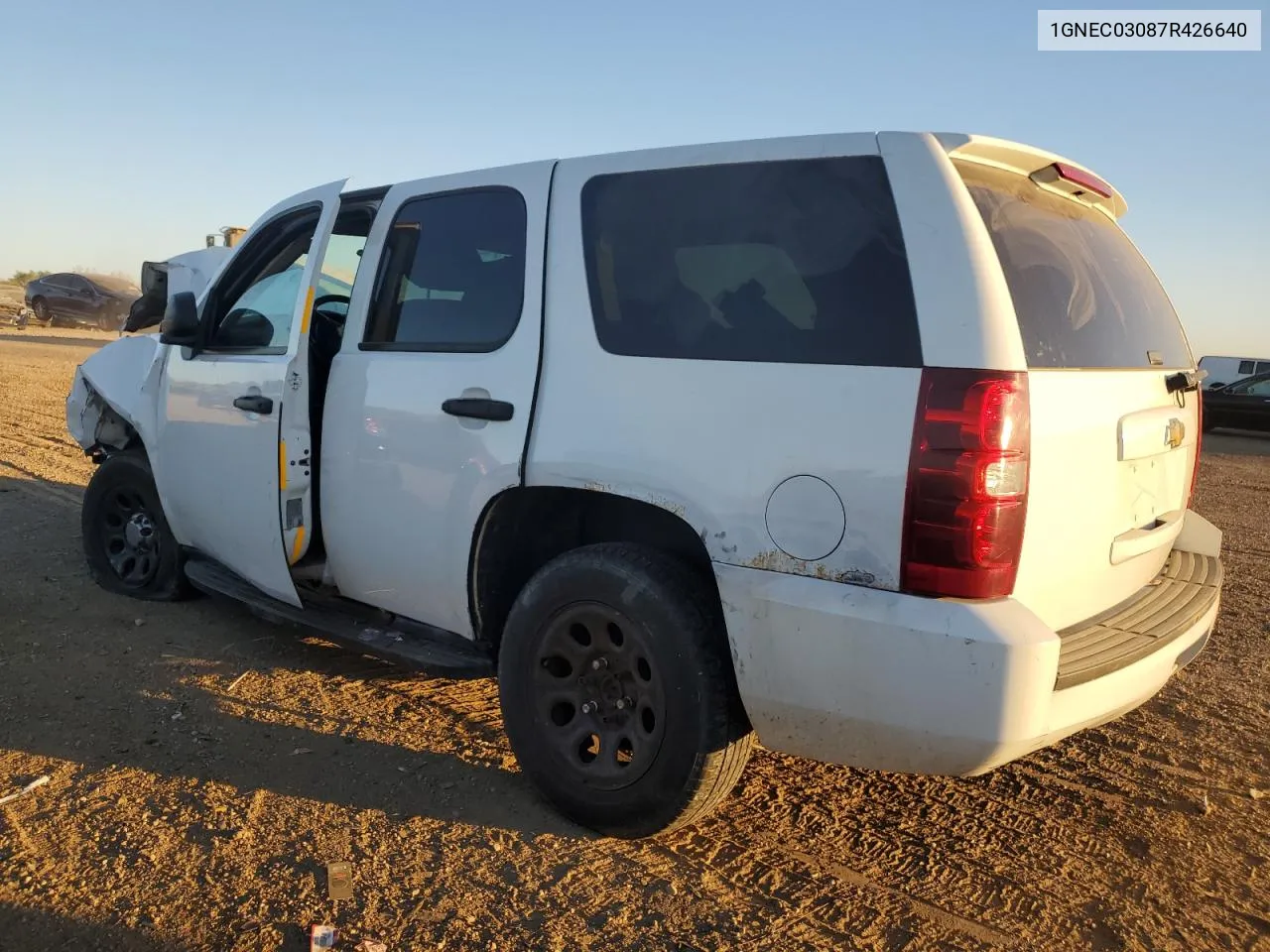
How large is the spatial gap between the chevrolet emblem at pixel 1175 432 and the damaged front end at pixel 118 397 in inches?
173

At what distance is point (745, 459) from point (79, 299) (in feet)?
98.7

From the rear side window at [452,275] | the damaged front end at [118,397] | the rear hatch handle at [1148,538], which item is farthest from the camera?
the damaged front end at [118,397]

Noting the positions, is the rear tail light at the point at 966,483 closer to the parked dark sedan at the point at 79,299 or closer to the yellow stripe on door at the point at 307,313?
the yellow stripe on door at the point at 307,313

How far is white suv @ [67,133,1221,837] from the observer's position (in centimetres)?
228

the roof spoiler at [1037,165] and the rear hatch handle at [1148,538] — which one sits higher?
the roof spoiler at [1037,165]

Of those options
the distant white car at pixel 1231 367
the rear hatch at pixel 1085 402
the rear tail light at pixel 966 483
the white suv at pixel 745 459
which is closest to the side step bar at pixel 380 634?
the white suv at pixel 745 459

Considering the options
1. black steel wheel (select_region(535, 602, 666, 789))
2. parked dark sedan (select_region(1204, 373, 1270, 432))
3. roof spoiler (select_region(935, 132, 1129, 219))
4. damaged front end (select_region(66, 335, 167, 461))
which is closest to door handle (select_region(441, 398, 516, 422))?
black steel wheel (select_region(535, 602, 666, 789))

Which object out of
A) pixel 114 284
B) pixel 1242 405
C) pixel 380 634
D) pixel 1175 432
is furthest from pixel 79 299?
pixel 1175 432

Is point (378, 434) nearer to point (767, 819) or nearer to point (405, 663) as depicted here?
point (405, 663)

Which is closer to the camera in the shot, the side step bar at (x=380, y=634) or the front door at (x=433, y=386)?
the front door at (x=433, y=386)

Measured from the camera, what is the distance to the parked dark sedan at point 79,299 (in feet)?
88.4

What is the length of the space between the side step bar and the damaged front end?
1076 mm

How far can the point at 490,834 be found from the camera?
2.89m

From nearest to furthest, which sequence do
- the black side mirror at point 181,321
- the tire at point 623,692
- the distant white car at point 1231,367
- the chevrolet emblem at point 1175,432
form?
the tire at point 623,692
the chevrolet emblem at point 1175,432
the black side mirror at point 181,321
the distant white car at point 1231,367
